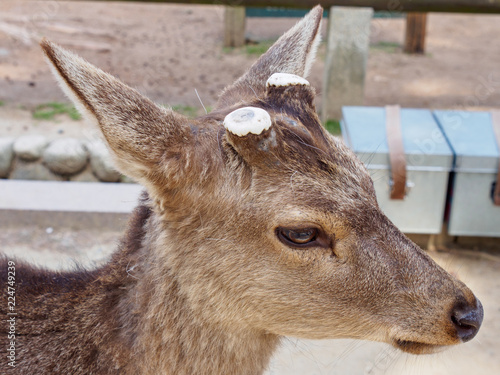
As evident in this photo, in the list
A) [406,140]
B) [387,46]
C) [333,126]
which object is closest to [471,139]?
[406,140]

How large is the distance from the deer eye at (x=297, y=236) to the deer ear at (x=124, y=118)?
0.54 m

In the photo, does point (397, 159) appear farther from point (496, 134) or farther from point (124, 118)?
point (124, 118)

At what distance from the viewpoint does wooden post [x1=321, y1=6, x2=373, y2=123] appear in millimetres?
8398

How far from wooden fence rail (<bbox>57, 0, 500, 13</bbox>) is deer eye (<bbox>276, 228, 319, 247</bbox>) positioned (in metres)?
5.65

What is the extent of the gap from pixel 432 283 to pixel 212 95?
7.62 meters

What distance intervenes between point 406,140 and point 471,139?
697 mm

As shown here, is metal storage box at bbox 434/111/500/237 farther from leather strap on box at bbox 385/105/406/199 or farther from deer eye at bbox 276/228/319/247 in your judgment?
deer eye at bbox 276/228/319/247

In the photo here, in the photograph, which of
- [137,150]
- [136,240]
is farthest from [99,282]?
[137,150]

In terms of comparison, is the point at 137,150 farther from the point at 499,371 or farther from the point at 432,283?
the point at 499,371

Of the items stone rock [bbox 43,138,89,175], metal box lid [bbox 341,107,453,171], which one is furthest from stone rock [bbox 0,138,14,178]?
metal box lid [bbox 341,107,453,171]

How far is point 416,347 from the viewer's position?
252 centimetres

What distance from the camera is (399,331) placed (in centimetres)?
249

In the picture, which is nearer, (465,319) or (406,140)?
(465,319)

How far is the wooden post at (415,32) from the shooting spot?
489 inches
